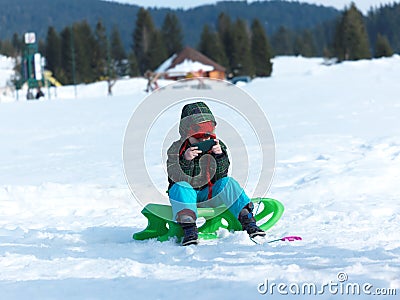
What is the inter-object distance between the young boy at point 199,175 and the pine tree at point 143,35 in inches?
2612

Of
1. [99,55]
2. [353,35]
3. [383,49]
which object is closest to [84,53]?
[99,55]

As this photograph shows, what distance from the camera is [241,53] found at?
65812 mm

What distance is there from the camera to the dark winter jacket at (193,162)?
470 cm

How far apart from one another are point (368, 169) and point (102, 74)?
64.7 metres

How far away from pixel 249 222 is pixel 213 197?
326 millimetres

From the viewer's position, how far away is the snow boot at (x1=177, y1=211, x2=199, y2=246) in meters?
4.42

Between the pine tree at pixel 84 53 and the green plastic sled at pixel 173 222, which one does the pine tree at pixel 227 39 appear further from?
the green plastic sled at pixel 173 222

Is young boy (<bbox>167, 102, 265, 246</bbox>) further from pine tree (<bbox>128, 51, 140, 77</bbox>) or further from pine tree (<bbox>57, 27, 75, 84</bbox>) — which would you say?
pine tree (<bbox>128, 51, 140, 77</bbox>)

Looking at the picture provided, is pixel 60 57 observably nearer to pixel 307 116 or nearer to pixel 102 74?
pixel 102 74

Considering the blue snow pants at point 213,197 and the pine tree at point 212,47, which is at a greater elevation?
the pine tree at point 212,47

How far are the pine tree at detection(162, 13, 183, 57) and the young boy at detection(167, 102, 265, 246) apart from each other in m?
69.3

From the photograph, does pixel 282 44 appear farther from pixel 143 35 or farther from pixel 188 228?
pixel 188 228

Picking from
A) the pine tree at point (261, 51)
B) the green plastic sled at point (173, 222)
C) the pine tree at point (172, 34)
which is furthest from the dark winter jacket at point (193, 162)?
the pine tree at point (172, 34)

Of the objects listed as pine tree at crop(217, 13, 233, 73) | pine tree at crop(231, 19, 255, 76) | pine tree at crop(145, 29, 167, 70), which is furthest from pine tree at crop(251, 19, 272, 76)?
pine tree at crop(145, 29, 167, 70)
